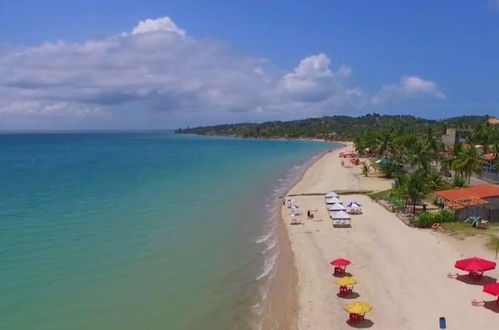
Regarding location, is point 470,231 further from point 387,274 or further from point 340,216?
point 387,274

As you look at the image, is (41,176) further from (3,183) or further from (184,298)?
(184,298)

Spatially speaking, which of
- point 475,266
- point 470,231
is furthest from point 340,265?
point 470,231

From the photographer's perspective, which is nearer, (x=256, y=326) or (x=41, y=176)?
(x=256, y=326)

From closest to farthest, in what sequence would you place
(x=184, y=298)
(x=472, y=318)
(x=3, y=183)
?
(x=472, y=318) → (x=184, y=298) → (x=3, y=183)

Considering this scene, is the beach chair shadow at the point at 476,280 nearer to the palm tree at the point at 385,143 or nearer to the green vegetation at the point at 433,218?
the green vegetation at the point at 433,218

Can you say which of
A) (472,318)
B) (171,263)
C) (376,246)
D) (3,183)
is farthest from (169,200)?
(472,318)

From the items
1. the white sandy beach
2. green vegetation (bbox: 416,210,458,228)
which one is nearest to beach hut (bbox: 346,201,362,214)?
the white sandy beach
